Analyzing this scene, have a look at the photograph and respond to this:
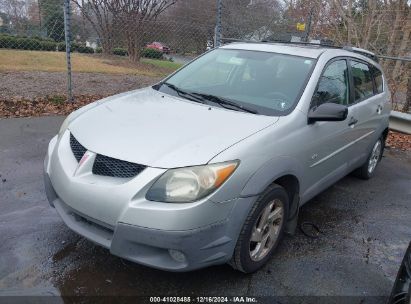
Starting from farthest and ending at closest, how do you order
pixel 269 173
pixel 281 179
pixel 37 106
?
1. pixel 37 106
2. pixel 281 179
3. pixel 269 173

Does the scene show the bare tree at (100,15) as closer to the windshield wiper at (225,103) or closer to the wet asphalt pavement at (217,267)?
the wet asphalt pavement at (217,267)

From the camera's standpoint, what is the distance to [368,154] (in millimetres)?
5074

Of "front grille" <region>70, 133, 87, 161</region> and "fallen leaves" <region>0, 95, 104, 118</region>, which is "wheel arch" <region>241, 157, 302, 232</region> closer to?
"front grille" <region>70, 133, 87, 161</region>

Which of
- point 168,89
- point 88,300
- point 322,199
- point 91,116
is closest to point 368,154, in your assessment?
point 322,199

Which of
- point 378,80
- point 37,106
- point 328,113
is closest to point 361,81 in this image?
point 378,80

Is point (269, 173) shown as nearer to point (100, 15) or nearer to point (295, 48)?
point (295, 48)

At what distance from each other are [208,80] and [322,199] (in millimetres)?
1927

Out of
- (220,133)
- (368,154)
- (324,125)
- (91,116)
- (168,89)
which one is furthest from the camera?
(368,154)

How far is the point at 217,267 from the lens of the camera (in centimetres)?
313

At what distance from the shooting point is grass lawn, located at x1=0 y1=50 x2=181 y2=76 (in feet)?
35.7

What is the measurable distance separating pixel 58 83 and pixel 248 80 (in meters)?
6.28

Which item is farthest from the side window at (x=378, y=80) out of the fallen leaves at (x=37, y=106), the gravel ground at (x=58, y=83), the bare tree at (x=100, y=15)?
the bare tree at (x=100, y=15)

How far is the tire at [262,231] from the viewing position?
2.82 meters

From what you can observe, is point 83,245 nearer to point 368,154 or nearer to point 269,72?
point 269,72
